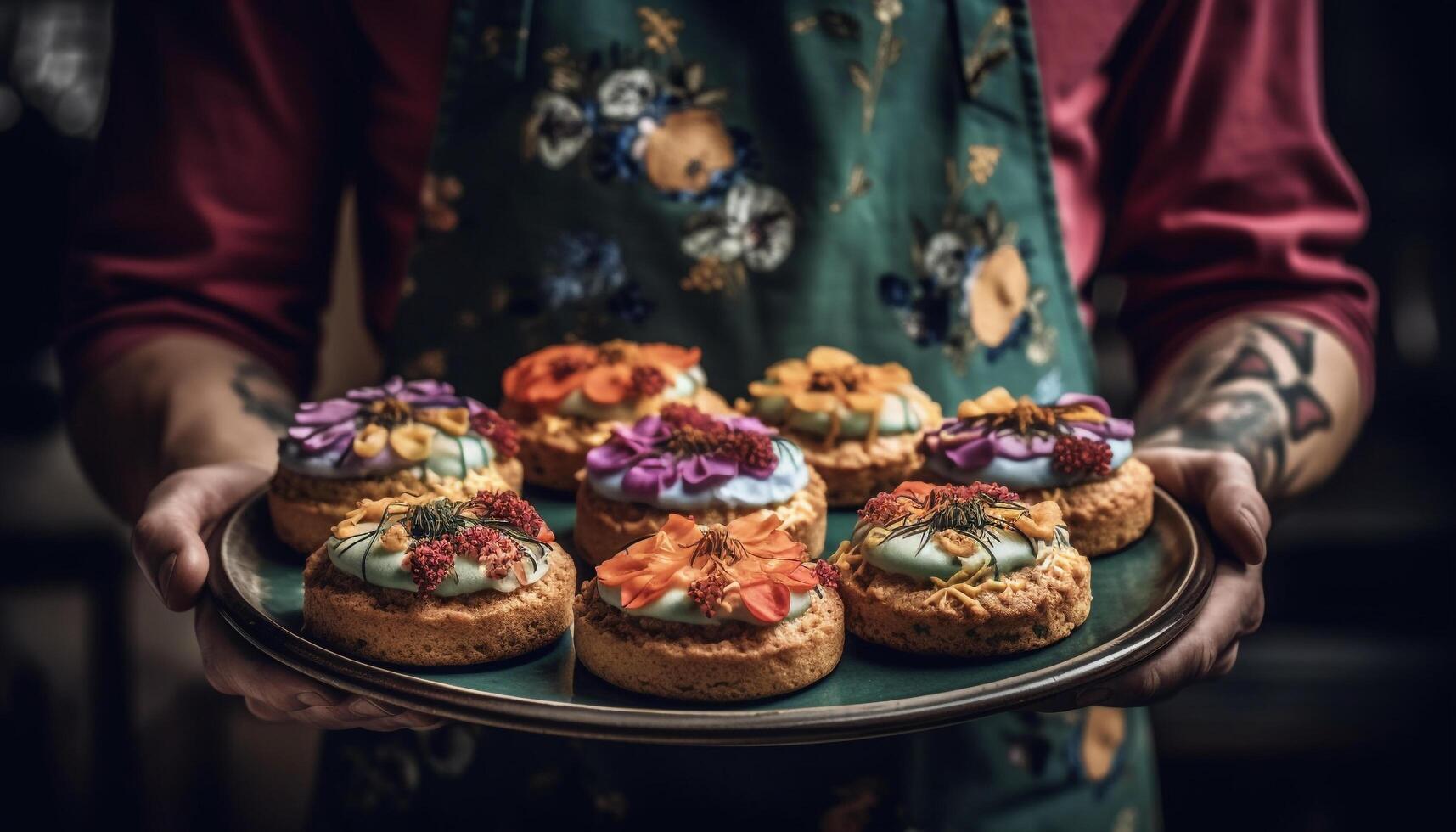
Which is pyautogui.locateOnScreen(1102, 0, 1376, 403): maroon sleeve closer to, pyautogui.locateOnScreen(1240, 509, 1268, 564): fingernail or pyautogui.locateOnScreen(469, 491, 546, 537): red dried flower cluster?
pyautogui.locateOnScreen(1240, 509, 1268, 564): fingernail

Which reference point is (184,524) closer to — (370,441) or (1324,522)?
(370,441)

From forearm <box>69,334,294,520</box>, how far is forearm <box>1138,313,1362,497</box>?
1629 millimetres

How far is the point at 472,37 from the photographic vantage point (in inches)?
89.7

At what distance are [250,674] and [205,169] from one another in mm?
1164

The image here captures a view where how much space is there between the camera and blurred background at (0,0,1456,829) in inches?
155

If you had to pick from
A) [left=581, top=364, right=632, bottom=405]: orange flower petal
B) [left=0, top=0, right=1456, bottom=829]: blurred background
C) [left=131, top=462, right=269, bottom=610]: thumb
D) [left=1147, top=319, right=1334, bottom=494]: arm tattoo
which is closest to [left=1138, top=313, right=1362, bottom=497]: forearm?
[left=1147, top=319, right=1334, bottom=494]: arm tattoo

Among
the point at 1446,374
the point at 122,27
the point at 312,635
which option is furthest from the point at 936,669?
the point at 1446,374

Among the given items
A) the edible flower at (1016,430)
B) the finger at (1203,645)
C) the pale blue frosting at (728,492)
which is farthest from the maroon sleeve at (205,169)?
the finger at (1203,645)

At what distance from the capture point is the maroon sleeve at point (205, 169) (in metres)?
2.38

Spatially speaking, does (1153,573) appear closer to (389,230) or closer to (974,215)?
(974,215)

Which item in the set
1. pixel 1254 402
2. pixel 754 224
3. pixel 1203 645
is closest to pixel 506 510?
pixel 754 224

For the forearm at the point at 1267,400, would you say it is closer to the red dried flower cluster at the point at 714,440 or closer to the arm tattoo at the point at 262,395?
Answer: the red dried flower cluster at the point at 714,440

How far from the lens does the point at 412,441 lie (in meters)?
2.02

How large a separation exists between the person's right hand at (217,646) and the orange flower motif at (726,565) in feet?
0.98
